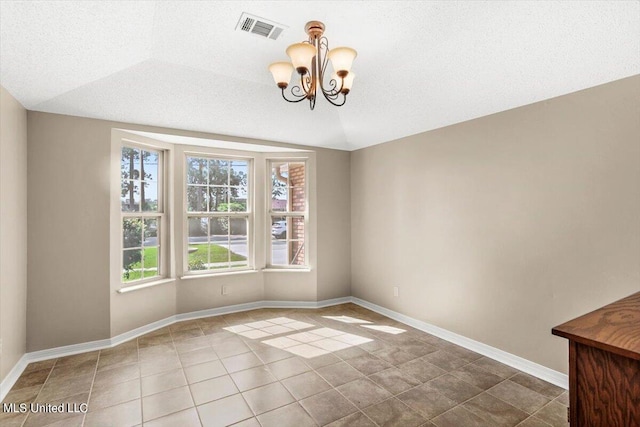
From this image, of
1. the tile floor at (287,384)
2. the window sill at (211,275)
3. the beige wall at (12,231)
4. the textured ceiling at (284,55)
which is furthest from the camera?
the window sill at (211,275)

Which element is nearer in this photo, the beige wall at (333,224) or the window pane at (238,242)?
the window pane at (238,242)

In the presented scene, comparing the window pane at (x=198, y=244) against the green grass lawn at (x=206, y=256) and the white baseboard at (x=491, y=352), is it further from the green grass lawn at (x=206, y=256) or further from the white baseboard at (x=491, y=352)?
the white baseboard at (x=491, y=352)

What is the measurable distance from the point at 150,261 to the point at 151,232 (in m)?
0.35

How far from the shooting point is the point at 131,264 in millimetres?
3695

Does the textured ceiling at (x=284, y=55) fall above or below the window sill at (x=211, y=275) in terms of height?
above

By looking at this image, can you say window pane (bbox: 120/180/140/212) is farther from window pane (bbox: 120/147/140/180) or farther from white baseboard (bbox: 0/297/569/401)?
→ white baseboard (bbox: 0/297/569/401)

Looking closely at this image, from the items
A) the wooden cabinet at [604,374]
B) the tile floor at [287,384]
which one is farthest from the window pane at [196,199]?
the wooden cabinet at [604,374]

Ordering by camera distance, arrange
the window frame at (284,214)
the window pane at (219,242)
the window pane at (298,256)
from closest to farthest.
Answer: the window pane at (219,242) → the window frame at (284,214) → the window pane at (298,256)

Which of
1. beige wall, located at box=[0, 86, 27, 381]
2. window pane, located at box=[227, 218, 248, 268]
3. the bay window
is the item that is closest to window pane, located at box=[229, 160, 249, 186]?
the bay window

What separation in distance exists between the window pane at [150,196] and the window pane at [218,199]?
684 mm

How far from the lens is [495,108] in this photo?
3.00 m

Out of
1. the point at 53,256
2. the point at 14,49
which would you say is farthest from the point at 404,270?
the point at 14,49

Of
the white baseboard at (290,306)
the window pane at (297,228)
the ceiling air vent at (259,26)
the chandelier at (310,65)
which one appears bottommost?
the white baseboard at (290,306)

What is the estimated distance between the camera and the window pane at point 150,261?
12.6 ft
